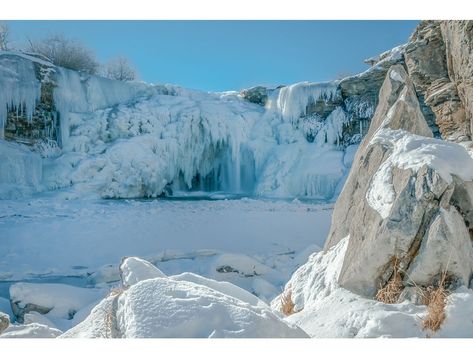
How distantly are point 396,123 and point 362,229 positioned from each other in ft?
2.32

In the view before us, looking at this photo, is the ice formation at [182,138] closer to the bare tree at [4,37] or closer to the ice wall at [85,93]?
the ice wall at [85,93]

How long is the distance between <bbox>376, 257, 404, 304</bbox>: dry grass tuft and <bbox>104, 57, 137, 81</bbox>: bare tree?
7.44m

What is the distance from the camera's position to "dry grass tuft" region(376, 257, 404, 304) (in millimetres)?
1533

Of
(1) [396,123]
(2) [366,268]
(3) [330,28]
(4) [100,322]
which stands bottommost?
(4) [100,322]

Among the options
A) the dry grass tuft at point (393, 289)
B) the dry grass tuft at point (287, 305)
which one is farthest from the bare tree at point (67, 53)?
the dry grass tuft at point (393, 289)

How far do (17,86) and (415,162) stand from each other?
743 cm

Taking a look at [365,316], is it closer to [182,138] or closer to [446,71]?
[446,71]

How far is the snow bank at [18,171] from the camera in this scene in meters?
6.28

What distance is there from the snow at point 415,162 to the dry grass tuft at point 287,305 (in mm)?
681

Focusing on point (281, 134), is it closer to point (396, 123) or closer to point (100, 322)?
point (396, 123)

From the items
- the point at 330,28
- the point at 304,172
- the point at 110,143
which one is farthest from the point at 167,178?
the point at 330,28

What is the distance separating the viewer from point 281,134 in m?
9.46

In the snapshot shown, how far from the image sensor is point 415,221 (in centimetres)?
154
